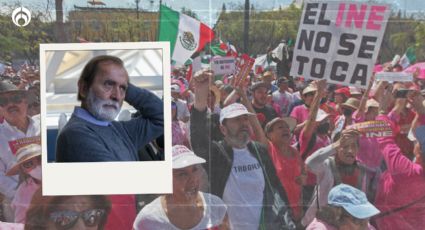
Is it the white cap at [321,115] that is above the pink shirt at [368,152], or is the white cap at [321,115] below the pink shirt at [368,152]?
above

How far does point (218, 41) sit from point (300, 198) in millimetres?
1308

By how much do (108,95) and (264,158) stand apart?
1233 millimetres

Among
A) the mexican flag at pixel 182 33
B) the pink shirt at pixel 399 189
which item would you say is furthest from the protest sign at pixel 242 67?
the pink shirt at pixel 399 189

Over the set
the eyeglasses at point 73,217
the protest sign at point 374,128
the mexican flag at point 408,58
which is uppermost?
the mexican flag at point 408,58

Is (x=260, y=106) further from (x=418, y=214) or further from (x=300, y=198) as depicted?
(x=418, y=214)

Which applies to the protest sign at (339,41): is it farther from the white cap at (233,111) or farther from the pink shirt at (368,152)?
the white cap at (233,111)

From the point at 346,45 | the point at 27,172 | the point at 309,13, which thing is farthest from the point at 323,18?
the point at 27,172

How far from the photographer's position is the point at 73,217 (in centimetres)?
494

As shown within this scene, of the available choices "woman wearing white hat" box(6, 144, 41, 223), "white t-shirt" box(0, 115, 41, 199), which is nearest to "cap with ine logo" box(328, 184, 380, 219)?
"woman wearing white hat" box(6, 144, 41, 223)

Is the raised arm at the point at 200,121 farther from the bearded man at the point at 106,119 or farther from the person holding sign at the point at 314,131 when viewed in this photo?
the person holding sign at the point at 314,131

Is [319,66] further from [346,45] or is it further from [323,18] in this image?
[323,18]

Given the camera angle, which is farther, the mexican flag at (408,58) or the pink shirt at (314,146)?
the pink shirt at (314,146)

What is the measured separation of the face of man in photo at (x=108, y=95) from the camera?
489cm

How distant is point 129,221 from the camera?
495 cm
